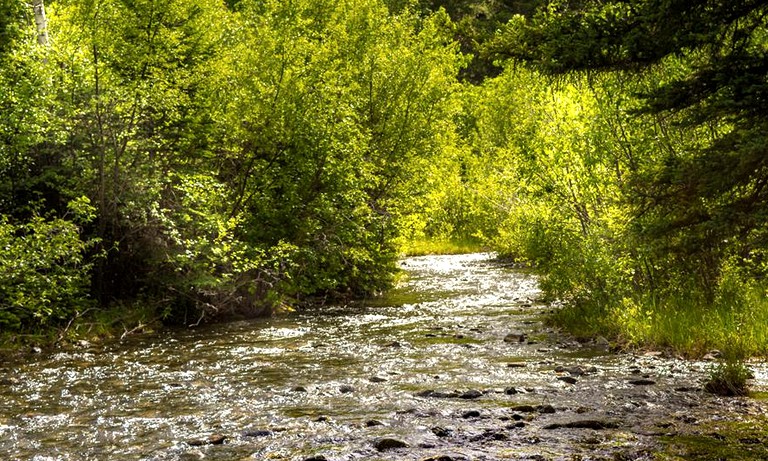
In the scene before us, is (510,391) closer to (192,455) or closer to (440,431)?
(440,431)

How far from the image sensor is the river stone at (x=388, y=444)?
798 cm

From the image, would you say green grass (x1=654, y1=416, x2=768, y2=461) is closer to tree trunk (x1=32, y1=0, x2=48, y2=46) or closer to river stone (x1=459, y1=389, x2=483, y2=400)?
river stone (x1=459, y1=389, x2=483, y2=400)

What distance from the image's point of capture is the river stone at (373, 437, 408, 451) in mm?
7984

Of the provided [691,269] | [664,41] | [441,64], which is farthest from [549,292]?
[441,64]

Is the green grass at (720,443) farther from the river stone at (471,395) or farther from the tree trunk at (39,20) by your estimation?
the tree trunk at (39,20)

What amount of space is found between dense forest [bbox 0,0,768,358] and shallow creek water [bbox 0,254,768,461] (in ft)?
4.84

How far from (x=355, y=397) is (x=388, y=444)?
2.54 metres

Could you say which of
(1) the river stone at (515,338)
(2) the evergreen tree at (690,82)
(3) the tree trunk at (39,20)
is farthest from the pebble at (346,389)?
(3) the tree trunk at (39,20)

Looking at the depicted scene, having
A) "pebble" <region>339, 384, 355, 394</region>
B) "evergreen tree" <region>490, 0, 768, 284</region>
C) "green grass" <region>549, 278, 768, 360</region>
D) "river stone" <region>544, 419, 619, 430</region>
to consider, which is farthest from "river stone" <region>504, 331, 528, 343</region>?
"evergreen tree" <region>490, 0, 768, 284</region>

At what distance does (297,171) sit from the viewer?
20203 mm

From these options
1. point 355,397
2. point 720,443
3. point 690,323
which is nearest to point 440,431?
point 355,397

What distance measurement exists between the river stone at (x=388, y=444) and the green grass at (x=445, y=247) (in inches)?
1334

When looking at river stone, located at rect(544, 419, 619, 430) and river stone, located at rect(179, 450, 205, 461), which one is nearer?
river stone, located at rect(179, 450, 205, 461)

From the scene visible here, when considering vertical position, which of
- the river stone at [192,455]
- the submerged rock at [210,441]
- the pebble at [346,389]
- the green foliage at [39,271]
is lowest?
the pebble at [346,389]
